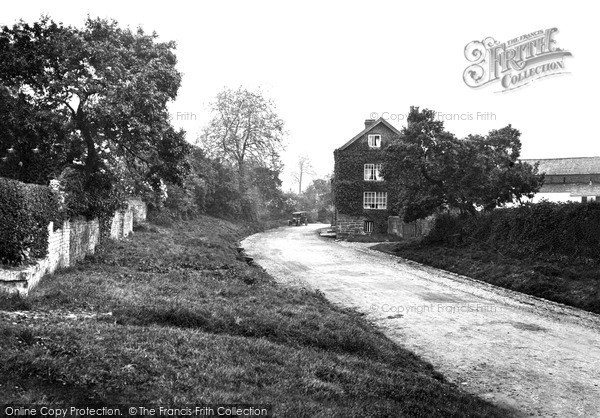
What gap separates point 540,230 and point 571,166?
4288 cm

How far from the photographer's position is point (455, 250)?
24469 millimetres

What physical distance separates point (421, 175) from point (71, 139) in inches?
727

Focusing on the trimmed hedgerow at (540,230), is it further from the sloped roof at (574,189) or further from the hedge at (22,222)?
the sloped roof at (574,189)

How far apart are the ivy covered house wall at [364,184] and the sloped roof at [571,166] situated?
80.4ft

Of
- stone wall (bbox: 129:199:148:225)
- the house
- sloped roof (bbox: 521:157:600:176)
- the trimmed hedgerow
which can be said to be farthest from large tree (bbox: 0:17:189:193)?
sloped roof (bbox: 521:157:600:176)

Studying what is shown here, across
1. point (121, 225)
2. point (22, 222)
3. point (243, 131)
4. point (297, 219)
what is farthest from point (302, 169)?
point (22, 222)

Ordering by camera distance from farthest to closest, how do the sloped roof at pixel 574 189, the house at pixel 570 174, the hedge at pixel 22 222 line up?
the house at pixel 570 174
the sloped roof at pixel 574 189
the hedge at pixel 22 222

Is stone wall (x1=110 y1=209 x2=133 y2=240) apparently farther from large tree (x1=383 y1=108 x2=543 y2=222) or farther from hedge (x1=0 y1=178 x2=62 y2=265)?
large tree (x1=383 y1=108 x2=543 y2=222)

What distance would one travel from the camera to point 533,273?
17.2 m

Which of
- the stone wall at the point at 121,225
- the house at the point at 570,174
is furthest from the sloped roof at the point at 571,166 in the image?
the stone wall at the point at 121,225

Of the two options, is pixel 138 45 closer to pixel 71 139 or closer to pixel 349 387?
pixel 71 139

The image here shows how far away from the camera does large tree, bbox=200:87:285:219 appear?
177ft

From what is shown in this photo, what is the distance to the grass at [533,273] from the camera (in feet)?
48.6

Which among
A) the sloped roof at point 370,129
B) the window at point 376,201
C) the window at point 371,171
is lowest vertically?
the window at point 376,201
